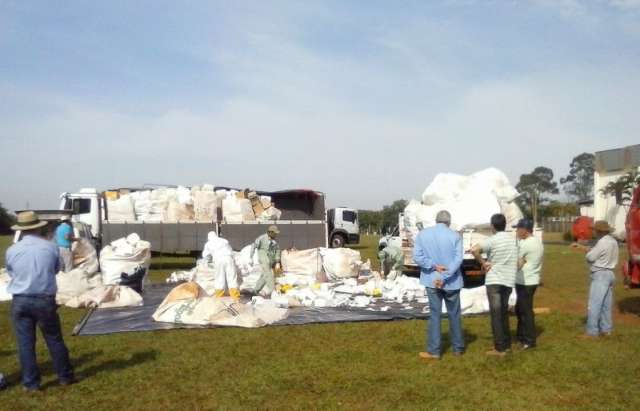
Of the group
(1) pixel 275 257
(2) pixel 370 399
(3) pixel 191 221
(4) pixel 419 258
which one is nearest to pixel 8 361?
(2) pixel 370 399

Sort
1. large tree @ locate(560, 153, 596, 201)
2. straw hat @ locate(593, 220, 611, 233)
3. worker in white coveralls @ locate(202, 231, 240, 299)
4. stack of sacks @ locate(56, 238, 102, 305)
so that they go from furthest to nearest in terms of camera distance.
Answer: large tree @ locate(560, 153, 596, 201) → worker in white coveralls @ locate(202, 231, 240, 299) → stack of sacks @ locate(56, 238, 102, 305) → straw hat @ locate(593, 220, 611, 233)

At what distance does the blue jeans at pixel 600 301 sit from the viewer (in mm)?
7422

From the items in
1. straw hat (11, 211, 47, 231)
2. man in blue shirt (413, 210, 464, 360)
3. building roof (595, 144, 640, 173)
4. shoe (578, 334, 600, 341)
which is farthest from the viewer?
building roof (595, 144, 640, 173)

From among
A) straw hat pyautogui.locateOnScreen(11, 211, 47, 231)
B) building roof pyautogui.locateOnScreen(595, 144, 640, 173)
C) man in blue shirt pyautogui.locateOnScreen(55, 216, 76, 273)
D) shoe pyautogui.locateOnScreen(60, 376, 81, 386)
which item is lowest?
shoe pyautogui.locateOnScreen(60, 376, 81, 386)

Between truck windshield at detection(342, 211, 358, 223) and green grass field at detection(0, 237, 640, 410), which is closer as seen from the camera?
green grass field at detection(0, 237, 640, 410)

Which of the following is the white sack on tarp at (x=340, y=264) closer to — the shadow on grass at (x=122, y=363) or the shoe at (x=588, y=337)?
the shoe at (x=588, y=337)

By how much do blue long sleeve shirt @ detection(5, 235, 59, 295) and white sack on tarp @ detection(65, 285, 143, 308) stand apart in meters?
5.15

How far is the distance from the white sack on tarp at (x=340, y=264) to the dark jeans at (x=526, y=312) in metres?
7.68

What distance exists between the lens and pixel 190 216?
1823cm

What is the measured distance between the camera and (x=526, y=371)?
6.29m

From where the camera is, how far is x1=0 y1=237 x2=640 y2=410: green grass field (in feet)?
17.7

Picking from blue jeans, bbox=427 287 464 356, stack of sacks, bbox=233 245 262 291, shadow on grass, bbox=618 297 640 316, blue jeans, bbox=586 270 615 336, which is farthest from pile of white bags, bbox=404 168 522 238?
blue jeans, bbox=427 287 464 356

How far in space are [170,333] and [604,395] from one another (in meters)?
5.40

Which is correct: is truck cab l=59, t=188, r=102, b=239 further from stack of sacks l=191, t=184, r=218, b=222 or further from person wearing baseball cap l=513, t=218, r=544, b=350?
person wearing baseball cap l=513, t=218, r=544, b=350
